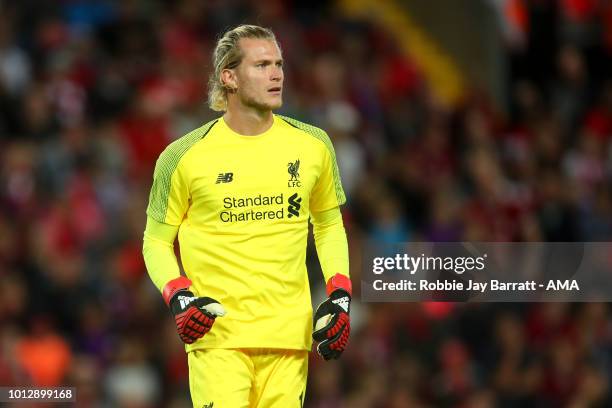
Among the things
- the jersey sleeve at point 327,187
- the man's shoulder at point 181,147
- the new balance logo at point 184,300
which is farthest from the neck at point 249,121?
the new balance logo at point 184,300

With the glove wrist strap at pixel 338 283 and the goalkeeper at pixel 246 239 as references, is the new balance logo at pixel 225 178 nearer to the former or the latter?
the goalkeeper at pixel 246 239

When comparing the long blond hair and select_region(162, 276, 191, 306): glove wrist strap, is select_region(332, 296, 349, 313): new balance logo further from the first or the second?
the long blond hair

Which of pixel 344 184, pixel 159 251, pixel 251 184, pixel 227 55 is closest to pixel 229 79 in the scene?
pixel 227 55

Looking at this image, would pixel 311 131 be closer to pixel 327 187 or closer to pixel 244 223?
pixel 327 187

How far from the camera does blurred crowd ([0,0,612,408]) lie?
10.5 m

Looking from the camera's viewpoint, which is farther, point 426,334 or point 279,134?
point 426,334

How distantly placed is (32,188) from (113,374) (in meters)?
1.82

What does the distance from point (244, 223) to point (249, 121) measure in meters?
0.46

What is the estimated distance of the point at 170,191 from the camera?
235 inches

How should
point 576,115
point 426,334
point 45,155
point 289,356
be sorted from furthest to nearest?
point 576,115, point 45,155, point 426,334, point 289,356

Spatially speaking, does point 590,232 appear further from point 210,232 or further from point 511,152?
point 210,232

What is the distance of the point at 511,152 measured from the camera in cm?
1295

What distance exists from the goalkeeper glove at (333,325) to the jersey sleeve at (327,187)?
0.42m

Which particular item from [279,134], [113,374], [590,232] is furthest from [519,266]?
[590,232]
